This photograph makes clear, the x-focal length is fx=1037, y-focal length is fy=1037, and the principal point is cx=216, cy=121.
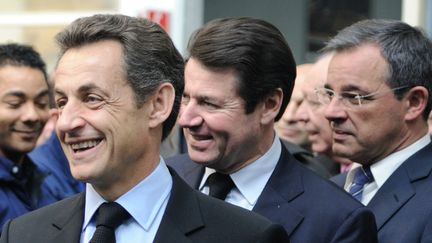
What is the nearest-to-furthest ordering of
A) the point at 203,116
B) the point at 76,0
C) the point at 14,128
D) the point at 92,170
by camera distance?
1. the point at 92,170
2. the point at 203,116
3. the point at 14,128
4. the point at 76,0

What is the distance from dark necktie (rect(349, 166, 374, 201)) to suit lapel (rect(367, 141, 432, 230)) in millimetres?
157

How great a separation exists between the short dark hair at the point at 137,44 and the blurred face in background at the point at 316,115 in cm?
277

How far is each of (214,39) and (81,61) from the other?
42.4 inches

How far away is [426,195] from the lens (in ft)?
13.2

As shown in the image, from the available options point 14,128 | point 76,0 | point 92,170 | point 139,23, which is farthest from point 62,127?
point 76,0

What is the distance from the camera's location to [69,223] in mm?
3141

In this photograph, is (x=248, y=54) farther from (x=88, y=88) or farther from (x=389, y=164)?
(x=88, y=88)

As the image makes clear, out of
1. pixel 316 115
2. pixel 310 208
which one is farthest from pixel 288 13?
pixel 310 208

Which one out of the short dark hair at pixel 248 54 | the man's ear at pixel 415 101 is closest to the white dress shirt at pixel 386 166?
the man's ear at pixel 415 101

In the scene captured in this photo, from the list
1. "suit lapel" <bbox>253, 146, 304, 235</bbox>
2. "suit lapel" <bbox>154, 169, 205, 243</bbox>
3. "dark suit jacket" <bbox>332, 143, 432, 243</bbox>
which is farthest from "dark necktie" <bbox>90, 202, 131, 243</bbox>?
"dark suit jacket" <bbox>332, 143, 432, 243</bbox>

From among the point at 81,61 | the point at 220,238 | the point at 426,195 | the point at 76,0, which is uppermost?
the point at 81,61

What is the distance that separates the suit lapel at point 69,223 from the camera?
310 cm

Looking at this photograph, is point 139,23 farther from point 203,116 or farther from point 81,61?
point 203,116

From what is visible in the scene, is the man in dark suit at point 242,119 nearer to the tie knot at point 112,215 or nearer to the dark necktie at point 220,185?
the dark necktie at point 220,185
